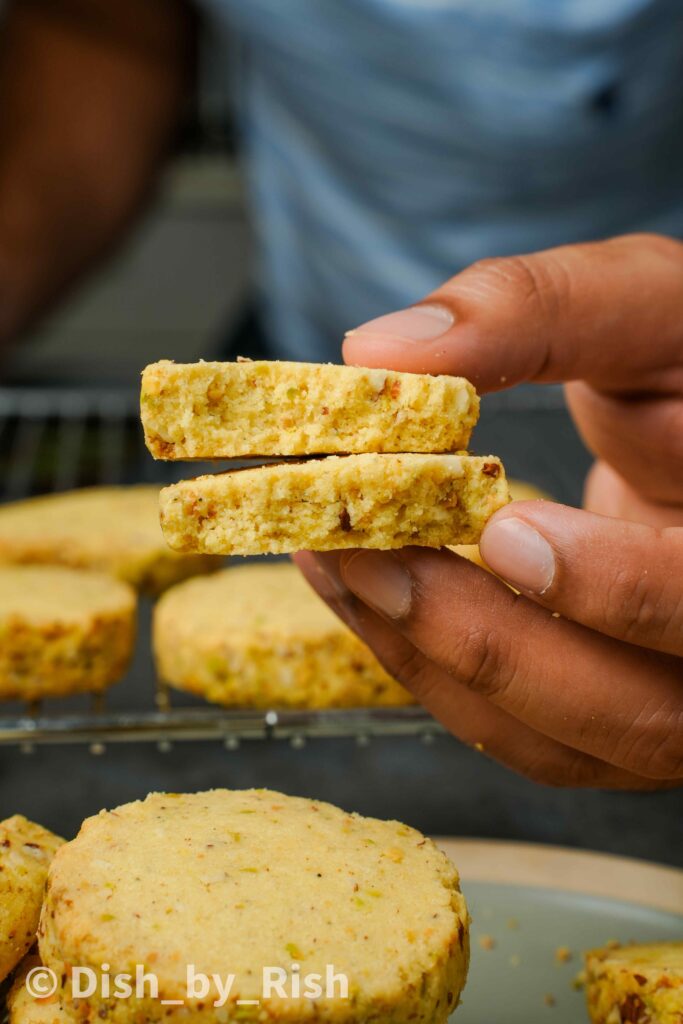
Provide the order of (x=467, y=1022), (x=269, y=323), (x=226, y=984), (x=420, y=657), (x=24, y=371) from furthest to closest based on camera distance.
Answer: (x=24, y=371)
(x=269, y=323)
(x=420, y=657)
(x=467, y=1022)
(x=226, y=984)

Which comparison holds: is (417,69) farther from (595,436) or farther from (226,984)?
(226,984)

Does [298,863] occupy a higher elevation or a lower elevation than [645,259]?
lower

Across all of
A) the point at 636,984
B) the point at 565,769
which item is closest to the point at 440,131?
the point at 565,769

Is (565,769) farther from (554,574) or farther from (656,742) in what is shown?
(554,574)

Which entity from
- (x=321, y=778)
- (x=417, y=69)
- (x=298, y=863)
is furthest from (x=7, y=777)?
(x=417, y=69)

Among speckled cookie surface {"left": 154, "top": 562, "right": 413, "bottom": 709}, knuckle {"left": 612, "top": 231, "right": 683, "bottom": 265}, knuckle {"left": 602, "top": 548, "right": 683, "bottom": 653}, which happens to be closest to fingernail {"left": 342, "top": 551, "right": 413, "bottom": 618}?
knuckle {"left": 602, "top": 548, "right": 683, "bottom": 653}

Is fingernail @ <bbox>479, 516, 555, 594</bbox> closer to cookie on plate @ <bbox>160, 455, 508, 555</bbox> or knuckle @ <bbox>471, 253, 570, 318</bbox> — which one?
cookie on plate @ <bbox>160, 455, 508, 555</bbox>

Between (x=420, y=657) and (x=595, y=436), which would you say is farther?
(x=595, y=436)
